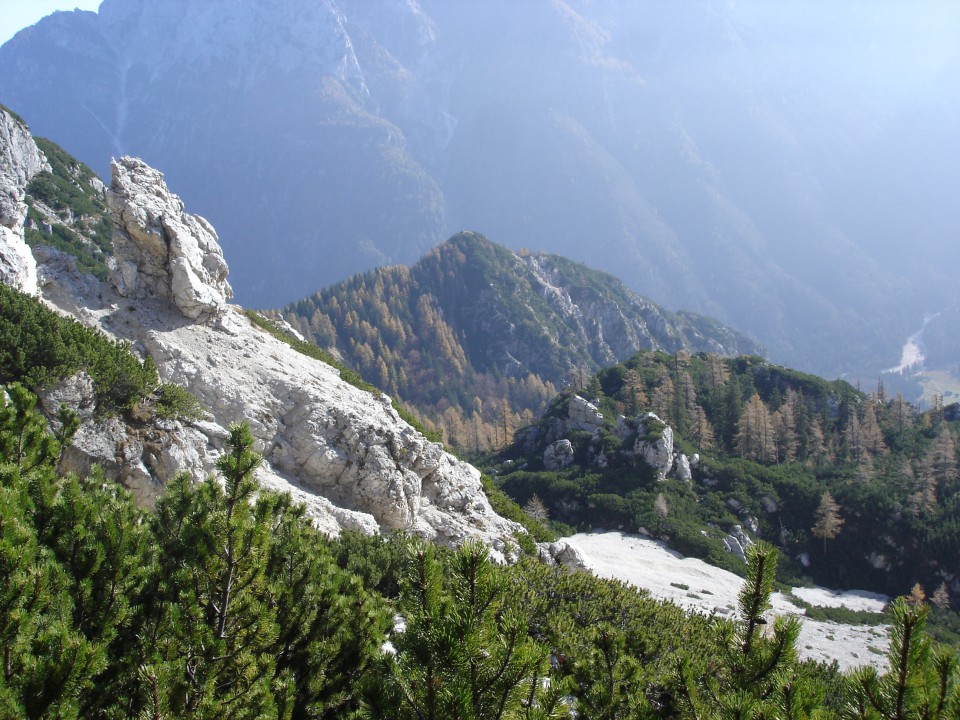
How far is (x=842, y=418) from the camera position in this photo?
7300cm

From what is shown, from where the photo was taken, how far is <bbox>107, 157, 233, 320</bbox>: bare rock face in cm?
2188

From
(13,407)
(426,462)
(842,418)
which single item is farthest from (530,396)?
(13,407)

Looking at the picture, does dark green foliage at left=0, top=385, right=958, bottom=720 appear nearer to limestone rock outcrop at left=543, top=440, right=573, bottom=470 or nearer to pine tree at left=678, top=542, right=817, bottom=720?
pine tree at left=678, top=542, right=817, bottom=720

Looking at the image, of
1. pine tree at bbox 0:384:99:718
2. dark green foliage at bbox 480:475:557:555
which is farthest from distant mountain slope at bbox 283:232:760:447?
pine tree at bbox 0:384:99:718

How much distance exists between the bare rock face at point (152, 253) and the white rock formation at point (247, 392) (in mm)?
47

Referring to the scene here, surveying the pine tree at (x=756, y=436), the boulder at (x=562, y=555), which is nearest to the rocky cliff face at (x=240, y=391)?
the boulder at (x=562, y=555)

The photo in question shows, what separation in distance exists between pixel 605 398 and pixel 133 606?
73067 mm

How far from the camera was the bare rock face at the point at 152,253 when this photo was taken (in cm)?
2188

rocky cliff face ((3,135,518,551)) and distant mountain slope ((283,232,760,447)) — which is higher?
distant mountain slope ((283,232,760,447))

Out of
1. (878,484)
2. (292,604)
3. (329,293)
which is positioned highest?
(329,293)

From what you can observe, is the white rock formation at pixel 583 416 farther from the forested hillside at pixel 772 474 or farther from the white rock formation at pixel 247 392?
the white rock formation at pixel 247 392

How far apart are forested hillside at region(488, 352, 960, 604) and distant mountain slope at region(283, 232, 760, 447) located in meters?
67.3

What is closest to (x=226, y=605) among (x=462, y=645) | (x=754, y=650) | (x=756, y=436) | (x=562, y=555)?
(x=462, y=645)

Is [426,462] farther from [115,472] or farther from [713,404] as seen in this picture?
[713,404]
